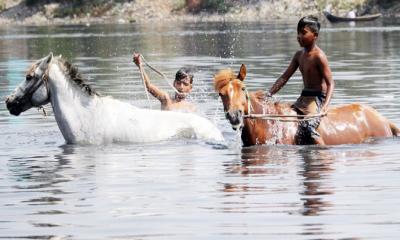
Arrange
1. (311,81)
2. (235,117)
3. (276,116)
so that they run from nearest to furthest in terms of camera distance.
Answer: (235,117) → (276,116) → (311,81)

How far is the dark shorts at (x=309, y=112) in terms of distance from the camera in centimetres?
1653

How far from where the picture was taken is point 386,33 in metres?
57.2

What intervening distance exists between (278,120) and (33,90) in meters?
3.54

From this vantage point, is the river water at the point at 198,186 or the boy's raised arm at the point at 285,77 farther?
the boy's raised arm at the point at 285,77

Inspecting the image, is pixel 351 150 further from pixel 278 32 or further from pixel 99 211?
pixel 278 32

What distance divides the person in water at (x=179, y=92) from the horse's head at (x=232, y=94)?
369 centimetres

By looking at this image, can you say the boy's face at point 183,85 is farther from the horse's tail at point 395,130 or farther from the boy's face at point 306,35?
the horse's tail at point 395,130

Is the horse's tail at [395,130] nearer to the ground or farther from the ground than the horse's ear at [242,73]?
nearer to the ground

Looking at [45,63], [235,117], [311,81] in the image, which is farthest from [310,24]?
[45,63]

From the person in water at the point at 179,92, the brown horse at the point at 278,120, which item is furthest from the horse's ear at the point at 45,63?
the brown horse at the point at 278,120

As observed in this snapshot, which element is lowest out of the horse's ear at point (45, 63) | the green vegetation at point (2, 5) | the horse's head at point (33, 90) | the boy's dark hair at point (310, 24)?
the green vegetation at point (2, 5)

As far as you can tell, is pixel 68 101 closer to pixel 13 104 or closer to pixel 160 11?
pixel 13 104

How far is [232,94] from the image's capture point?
15.4 m

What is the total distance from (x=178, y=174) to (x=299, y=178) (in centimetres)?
153
